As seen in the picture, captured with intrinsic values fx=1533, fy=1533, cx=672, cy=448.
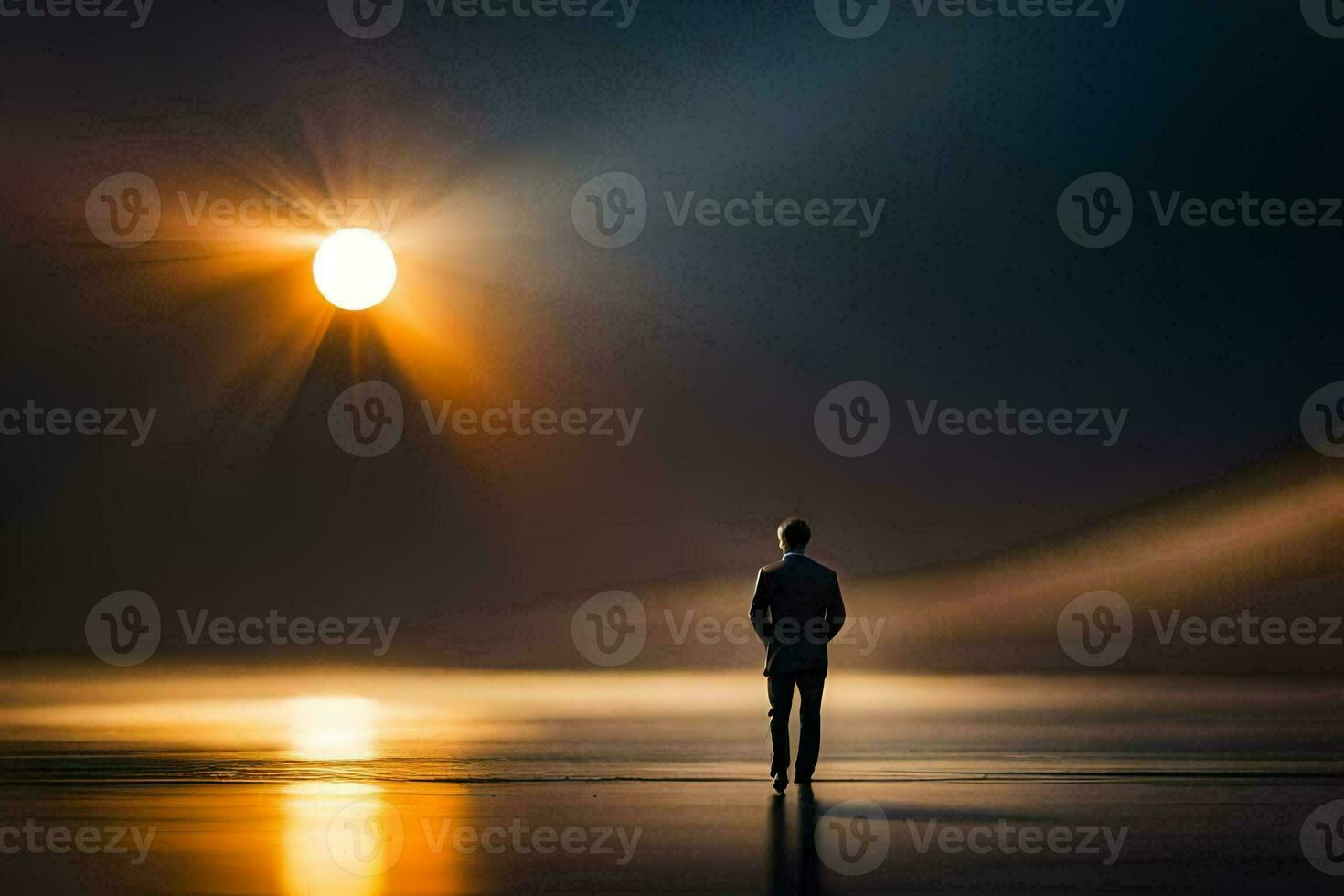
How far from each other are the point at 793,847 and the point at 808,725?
2253 mm

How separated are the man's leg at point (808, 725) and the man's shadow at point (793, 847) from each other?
438 mm

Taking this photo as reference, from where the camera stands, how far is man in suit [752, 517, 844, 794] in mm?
7785

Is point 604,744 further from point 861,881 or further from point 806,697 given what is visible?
point 861,881

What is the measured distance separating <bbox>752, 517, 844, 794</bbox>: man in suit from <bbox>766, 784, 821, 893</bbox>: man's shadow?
52 cm

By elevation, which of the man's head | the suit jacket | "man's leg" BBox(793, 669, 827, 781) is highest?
the man's head

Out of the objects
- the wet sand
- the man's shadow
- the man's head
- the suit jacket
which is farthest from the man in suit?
the man's shadow

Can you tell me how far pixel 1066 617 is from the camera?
1784 cm

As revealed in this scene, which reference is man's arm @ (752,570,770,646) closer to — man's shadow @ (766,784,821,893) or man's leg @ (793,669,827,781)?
man's leg @ (793,669,827,781)

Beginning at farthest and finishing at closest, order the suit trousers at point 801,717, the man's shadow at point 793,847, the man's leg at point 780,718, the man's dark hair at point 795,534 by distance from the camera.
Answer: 1. the man's dark hair at point 795,534
2. the suit trousers at point 801,717
3. the man's leg at point 780,718
4. the man's shadow at point 793,847

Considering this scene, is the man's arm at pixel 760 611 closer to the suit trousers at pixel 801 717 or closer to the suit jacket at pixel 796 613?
the suit jacket at pixel 796 613

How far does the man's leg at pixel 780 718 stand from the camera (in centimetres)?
758

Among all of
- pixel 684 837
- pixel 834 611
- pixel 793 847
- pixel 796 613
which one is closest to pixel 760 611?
pixel 796 613

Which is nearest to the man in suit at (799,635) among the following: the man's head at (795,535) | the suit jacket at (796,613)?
the suit jacket at (796,613)

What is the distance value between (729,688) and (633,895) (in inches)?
482
